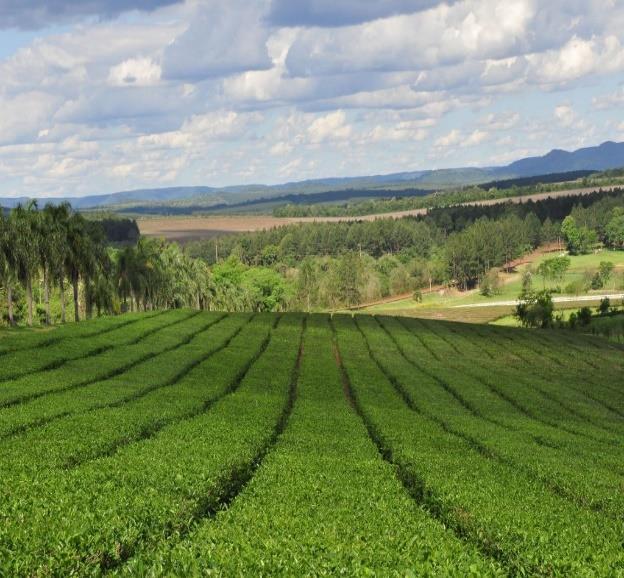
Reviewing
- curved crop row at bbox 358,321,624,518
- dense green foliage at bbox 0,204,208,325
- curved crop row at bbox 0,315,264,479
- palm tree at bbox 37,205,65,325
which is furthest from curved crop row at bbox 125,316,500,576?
palm tree at bbox 37,205,65,325

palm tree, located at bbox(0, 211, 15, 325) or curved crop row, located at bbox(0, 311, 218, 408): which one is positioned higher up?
palm tree, located at bbox(0, 211, 15, 325)

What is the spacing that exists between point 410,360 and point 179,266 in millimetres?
86075

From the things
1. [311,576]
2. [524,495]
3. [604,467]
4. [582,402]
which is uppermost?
[311,576]

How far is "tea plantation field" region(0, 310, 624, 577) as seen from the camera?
17.3 metres

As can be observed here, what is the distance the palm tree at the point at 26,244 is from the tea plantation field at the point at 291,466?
68.2 ft

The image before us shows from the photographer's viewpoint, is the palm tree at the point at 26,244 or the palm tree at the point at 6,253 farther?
the palm tree at the point at 26,244

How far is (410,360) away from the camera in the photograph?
78.1 m

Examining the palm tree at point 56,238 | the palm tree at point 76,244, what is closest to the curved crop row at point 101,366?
the palm tree at point 76,244

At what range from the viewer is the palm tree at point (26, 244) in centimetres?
8594

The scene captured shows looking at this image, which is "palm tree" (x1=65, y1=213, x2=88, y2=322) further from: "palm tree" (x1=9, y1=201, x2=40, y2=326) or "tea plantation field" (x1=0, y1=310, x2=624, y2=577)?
"tea plantation field" (x1=0, y1=310, x2=624, y2=577)

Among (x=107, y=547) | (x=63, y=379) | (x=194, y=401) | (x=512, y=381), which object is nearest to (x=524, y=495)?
(x=107, y=547)

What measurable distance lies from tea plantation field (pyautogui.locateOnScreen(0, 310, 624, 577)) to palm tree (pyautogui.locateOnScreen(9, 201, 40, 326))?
20799 mm

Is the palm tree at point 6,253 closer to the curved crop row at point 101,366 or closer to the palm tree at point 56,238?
the palm tree at point 56,238

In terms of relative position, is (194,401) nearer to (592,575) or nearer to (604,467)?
(604,467)
